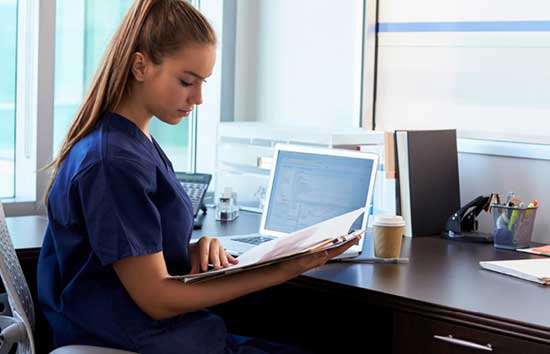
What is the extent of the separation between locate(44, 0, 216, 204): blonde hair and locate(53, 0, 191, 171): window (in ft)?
3.03

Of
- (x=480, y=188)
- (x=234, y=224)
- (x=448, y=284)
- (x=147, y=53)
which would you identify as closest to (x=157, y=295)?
(x=147, y=53)

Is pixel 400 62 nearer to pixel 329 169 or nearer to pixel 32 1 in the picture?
pixel 329 169

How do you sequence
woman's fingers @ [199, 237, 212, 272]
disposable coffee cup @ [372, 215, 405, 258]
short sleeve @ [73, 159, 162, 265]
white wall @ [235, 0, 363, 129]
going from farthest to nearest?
white wall @ [235, 0, 363, 129]
disposable coffee cup @ [372, 215, 405, 258]
woman's fingers @ [199, 237, 212, 272]
short sleeve @ [73, 159, 162, 265]

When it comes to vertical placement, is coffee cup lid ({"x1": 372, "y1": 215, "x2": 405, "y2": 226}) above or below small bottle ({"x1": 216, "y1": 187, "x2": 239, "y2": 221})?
above

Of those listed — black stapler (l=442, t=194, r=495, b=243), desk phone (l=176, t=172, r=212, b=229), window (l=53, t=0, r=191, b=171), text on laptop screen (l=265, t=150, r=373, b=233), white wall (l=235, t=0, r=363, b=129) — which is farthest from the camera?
white wall (l=235, t=0, r=363, b=129)

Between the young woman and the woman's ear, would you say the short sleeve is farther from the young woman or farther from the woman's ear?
the woman's ear

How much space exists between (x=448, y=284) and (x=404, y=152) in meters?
0.62

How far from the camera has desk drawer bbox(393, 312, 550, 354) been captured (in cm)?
157

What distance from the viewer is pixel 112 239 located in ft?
5.04

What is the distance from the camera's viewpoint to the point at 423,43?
2.58 meters

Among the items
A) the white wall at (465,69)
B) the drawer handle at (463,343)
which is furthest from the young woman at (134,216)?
the white wall at (465,69)

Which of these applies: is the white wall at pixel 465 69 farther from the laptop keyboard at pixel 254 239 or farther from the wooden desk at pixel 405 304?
the laptop keyboard at pixel 254 239

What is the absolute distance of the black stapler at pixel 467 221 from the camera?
7.63 ft

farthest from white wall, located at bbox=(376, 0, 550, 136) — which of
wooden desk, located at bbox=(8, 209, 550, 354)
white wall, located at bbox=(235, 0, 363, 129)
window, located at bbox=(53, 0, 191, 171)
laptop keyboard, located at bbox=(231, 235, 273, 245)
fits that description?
window, located at bbox=(53, 0, 191, 171)
